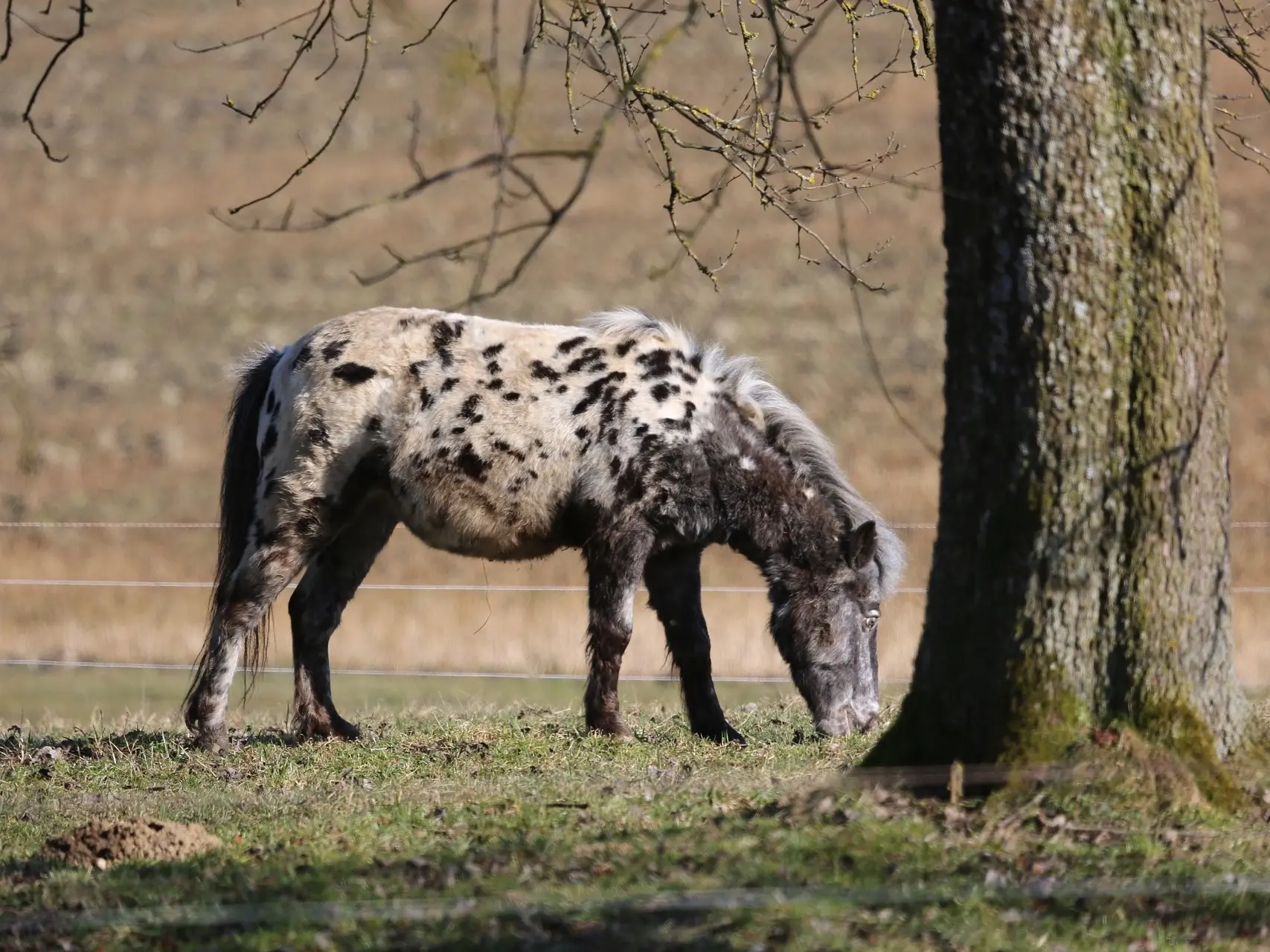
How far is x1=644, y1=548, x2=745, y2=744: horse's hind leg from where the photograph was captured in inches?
357

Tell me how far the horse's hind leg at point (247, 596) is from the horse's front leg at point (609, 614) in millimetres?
1559

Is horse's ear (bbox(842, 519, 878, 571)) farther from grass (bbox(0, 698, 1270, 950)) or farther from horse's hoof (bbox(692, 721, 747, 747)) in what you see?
grass (bbox(0, 698, 1270, 950))

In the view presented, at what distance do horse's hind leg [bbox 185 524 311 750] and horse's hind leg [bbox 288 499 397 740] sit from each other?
1.06ft

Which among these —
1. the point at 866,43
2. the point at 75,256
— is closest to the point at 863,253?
the point at 866,43

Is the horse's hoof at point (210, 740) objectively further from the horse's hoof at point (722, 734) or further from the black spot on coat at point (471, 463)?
the horse's hoof at point (722, 734)

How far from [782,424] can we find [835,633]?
45.9 inches

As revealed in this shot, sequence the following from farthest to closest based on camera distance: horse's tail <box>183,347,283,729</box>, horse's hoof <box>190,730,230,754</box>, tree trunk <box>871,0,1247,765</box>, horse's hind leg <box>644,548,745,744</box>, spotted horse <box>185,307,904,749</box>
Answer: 1. horse's tail <box>183,347,283,729</box>
2. horse's hind leg <box>644,548,745,744</box>
3. spotted horse <box>185,307,904,749</box>
4. horse's hoof <box>190,730,230,754</box>
5. tree trunk <box>871,0,1247,765</box>

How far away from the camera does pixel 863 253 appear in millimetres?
33625

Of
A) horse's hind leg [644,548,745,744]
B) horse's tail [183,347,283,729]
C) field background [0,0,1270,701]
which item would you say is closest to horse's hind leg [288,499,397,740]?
horse's tail [183,347,283,729]

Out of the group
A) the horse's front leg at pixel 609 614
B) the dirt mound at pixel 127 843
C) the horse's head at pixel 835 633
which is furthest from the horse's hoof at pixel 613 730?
the dirt mound at pixel 127 843

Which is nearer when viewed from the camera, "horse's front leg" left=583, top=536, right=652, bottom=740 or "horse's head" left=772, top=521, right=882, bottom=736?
"horse's front leg" left=583, top=536, right=652, bottom=740

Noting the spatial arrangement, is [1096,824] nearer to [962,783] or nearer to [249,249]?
[962,783]

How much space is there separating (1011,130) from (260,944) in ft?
11.1

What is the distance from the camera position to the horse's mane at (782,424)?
9117 millimetres
